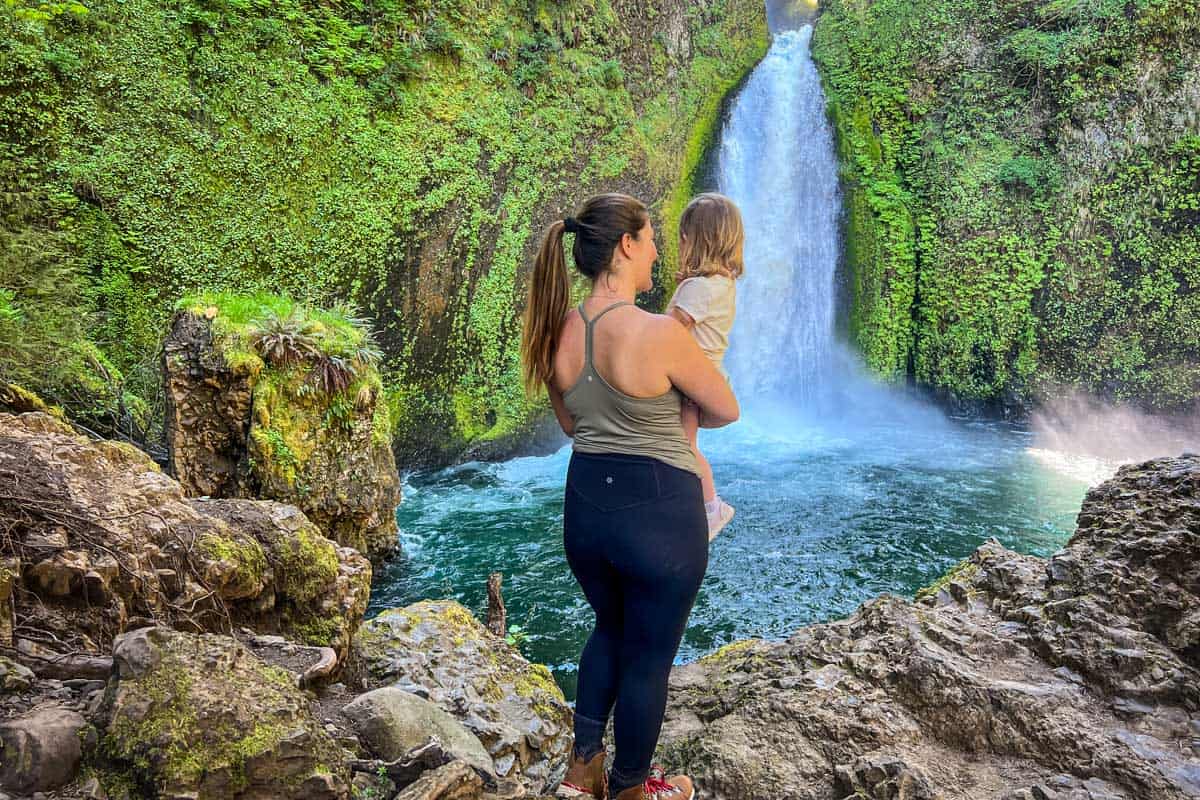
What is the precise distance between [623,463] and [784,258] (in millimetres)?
11782

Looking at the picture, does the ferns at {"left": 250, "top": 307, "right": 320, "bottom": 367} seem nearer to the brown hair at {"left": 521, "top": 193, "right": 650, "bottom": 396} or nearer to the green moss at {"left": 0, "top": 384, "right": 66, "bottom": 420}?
the green moss at {"left": 0, "top": 384, "right": 66, "bottom": 420}

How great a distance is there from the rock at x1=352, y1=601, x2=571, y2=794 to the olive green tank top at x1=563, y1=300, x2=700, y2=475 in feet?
4.90

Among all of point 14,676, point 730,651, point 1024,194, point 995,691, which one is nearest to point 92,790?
point 14,676

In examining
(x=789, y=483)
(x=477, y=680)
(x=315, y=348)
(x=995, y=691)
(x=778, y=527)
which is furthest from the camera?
(x=789, y=483)

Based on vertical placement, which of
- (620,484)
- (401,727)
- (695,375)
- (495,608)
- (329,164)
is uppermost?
(329,164)

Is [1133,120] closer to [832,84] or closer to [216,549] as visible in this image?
[832,84]

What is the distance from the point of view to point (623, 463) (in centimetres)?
190

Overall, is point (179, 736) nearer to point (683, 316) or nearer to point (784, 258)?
point (683, 316)

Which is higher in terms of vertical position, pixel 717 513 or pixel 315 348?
pixel 315 348

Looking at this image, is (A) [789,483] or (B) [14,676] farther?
(A) [789,483]

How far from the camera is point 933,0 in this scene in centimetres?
1348

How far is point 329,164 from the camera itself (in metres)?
8.62

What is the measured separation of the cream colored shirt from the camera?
211 cm

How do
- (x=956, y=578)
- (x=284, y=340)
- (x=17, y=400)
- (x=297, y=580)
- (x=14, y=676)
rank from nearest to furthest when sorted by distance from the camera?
1. (x=14, y=676)
2. (x=297, y=580)
3. (x=956, y=578)
4. (x=17, y=400)
5. (x=284, y=340)
